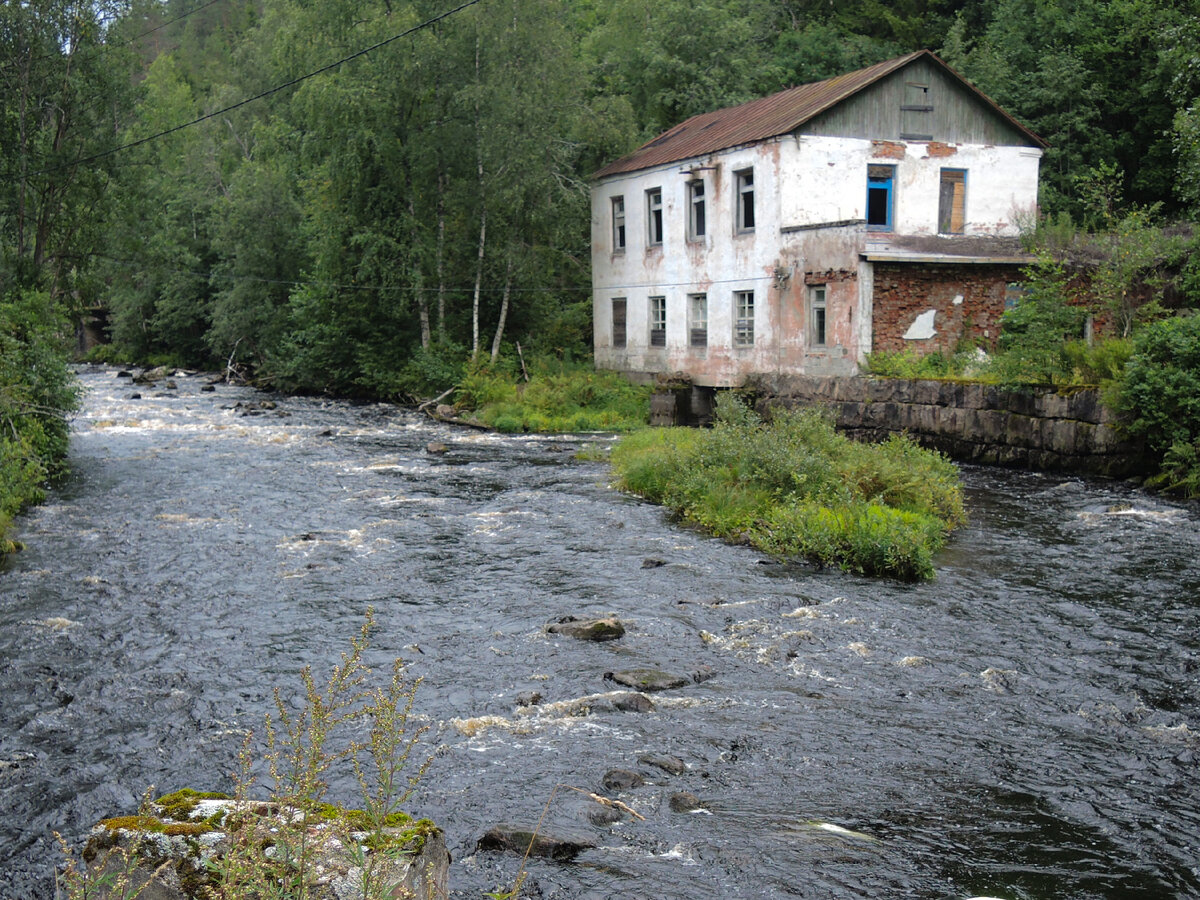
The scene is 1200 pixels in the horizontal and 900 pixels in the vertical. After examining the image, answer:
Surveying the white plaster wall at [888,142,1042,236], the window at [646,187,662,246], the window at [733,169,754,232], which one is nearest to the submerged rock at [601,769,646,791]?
the window at [733,169,754,232]

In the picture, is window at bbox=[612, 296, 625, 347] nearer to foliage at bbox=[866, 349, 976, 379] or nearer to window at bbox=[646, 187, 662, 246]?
window at bbox=[646, 187, 662, 246]

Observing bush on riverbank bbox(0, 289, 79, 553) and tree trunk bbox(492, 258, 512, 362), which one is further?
tree trunk bbox(492, 258, 512, 362)

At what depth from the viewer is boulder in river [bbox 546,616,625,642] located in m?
11.2

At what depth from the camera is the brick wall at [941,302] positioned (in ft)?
87.6

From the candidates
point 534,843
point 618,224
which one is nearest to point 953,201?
point 618,224

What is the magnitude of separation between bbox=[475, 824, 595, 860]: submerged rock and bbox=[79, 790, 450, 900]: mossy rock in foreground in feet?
7.34

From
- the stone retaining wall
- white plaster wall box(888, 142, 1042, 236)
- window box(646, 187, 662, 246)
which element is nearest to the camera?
the stone retaining wall

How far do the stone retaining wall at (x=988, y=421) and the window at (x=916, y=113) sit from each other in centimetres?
859

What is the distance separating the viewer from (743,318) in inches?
1211

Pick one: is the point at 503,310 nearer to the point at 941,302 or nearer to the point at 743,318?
the point at 743,318

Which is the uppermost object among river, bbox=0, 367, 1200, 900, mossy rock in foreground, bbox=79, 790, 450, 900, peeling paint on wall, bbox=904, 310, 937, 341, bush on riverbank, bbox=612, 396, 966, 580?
peeling paint on wall, bbox=904, 310, 937, 341

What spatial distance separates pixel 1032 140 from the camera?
31.7m

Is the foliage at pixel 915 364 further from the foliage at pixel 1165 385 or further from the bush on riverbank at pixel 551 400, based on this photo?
the bush on riverbank at pixel 551 400

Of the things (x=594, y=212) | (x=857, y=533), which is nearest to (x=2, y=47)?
(x=594, y=212)
